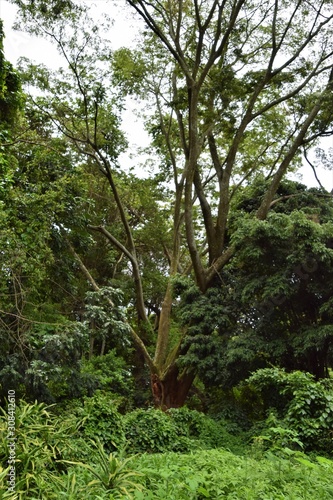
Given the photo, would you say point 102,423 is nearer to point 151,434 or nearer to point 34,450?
point 151,434

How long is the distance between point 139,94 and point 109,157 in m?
2.13

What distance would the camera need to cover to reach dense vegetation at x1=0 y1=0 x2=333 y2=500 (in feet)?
20.8

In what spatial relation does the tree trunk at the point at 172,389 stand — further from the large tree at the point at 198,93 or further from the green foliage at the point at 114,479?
the green foliage at the point at 114,479

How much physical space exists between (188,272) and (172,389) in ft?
14.3

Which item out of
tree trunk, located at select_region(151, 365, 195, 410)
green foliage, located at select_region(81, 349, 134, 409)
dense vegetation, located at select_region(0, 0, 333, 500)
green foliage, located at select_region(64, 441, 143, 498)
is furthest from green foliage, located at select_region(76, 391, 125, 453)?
tree trunk, located at select_region(151, 365, 195, 410)

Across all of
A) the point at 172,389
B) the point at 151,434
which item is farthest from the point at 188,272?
the point at 151,434

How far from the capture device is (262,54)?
11.7 m

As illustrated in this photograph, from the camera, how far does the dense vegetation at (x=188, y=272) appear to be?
6352 mm

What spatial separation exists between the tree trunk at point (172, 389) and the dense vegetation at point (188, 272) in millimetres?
34

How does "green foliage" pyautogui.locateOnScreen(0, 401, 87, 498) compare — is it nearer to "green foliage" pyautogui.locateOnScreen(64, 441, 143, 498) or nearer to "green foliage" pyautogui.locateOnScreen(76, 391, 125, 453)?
"green foliage" pyautogui.locateOnScreen(64, 441, 143, 498)

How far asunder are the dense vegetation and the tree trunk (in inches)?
1.3

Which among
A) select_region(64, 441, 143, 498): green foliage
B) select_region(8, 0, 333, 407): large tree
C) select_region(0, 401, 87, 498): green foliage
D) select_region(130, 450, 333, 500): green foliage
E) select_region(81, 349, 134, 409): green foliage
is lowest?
select_region(130, 450, 333, 500): green foliage

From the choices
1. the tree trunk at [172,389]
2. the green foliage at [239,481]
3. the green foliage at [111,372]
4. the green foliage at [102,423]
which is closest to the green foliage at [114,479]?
the green foliage at [239,481]

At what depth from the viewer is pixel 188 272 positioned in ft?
48.9
